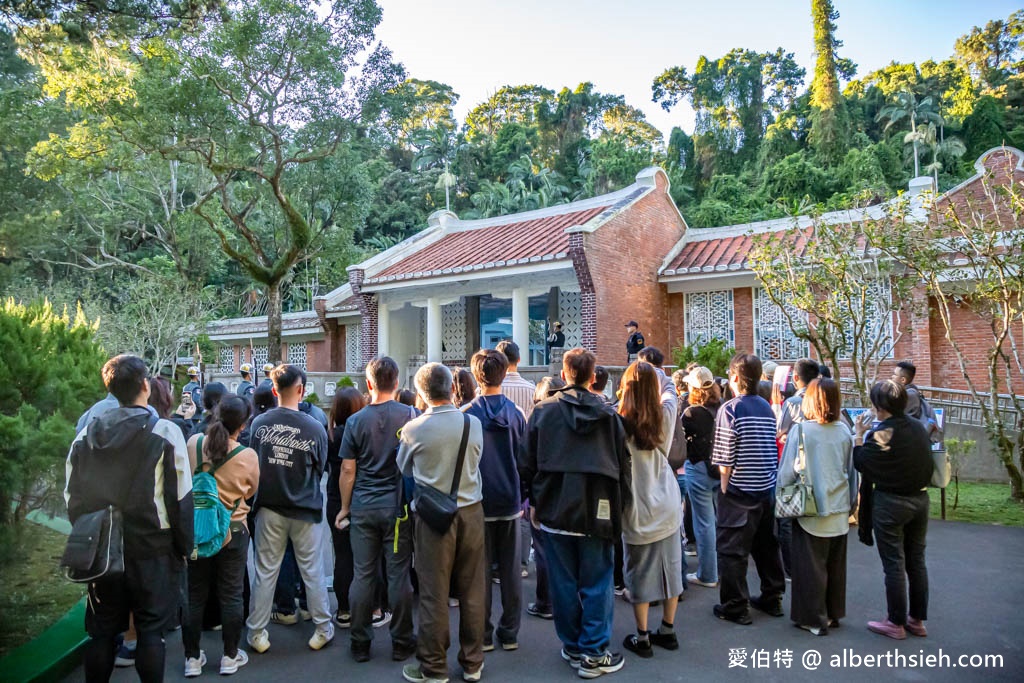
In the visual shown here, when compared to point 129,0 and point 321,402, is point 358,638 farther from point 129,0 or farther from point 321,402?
point 321,402

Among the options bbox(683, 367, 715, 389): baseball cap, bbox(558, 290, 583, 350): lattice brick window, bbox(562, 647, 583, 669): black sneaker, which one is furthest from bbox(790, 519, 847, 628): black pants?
bbox(558, 290, 583, 350): lattice brick window

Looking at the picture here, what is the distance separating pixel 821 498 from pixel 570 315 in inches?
483

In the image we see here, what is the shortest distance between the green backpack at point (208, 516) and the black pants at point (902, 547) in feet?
13.9

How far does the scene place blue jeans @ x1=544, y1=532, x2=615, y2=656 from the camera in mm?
4109

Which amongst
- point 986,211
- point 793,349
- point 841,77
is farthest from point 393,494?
point 841,77

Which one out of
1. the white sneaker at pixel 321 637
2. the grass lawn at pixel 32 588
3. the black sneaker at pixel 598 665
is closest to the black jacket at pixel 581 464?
the black sneaker at pixel 598 665

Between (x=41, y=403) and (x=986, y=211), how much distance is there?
49.4ft

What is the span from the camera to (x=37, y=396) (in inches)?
201

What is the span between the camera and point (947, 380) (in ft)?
42.2

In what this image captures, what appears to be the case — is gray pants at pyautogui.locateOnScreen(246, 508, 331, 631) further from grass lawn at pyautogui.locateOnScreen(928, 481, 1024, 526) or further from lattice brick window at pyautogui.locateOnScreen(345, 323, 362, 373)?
lattice brick window at pyautogui.locateOnScreen(345, 323, 362, 373)

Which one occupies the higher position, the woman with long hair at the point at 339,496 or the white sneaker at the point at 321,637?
the woman with long hair at the point at 339,496

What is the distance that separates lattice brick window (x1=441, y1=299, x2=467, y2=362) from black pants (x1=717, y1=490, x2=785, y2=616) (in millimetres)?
14119

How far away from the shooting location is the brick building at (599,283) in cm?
1392

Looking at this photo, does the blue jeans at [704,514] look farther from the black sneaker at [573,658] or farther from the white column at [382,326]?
the white column at [382,326]
